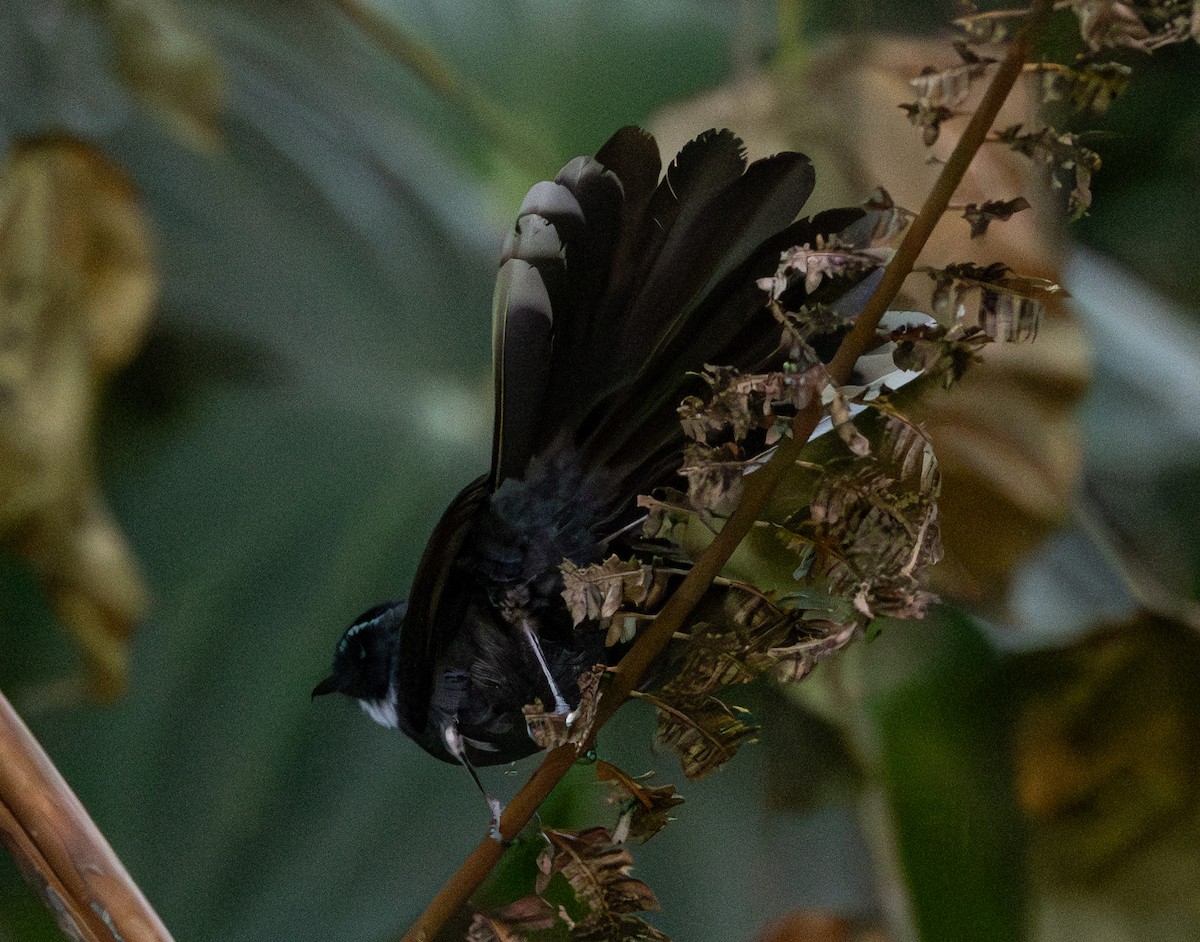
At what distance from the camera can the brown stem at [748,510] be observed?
0.46m

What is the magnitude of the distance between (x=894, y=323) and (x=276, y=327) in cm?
37

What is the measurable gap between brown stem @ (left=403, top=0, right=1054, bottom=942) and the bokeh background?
9cm

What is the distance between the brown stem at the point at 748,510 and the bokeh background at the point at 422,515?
87mm

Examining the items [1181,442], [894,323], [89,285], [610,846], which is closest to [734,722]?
[610,846]

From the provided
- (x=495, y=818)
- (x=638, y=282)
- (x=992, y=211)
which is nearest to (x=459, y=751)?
(x=495, y=818)

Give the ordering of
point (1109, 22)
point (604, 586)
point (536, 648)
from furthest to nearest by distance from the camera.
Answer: point (536, 648) → point (604, 586) → point (1109, 22)

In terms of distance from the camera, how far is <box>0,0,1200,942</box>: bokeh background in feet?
2.17

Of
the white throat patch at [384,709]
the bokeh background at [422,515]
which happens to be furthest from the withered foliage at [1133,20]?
the white throat patch at [384,709]

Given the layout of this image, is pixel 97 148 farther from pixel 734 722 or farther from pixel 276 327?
pixel 734 722

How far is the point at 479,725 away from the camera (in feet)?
2.06

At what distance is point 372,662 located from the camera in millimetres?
646

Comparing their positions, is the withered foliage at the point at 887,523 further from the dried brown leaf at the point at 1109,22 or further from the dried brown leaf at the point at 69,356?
the dried brown leaf at the point at 69,356

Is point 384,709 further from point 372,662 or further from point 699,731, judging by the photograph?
point 699,731

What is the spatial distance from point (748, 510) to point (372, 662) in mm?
255
